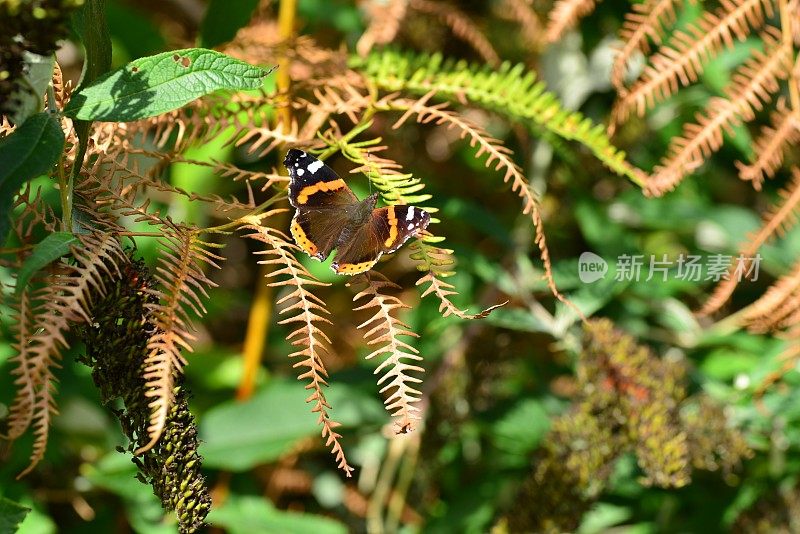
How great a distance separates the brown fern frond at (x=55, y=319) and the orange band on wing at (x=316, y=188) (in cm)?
21

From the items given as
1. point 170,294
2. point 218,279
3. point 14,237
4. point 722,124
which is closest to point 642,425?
point 722,124

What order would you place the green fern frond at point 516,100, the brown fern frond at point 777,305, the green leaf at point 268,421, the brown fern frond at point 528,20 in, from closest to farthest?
the green fern frond at point 516,100 < the brown fern frond at point 777,305 < the green leaf at point 268,421 < the brown fern frond at point 528,20

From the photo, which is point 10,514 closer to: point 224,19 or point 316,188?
point 316,188

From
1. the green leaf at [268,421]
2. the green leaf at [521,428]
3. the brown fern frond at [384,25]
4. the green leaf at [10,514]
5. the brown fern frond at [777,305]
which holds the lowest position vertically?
the green leaf at [268,421]

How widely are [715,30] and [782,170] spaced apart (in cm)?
65

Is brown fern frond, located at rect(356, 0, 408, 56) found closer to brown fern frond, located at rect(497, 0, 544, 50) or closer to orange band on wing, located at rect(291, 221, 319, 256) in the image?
brown fern frond, located at rect(497, 0, 544, 50)

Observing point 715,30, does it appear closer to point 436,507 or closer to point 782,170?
point 782,170

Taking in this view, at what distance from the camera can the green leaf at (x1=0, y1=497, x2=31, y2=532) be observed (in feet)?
2.49

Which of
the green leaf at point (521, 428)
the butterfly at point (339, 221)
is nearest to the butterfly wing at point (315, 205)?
the butterfly at point (339, 221)

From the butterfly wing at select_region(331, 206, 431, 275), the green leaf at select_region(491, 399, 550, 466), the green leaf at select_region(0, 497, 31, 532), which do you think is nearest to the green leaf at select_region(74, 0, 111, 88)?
the butterfly wing at select_region(331, 206, 431, 275)

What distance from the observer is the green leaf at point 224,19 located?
3.43 ft

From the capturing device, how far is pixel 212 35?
105 centimetres

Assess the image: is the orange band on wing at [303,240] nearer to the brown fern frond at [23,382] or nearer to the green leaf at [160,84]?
the green leaf at [160,84]

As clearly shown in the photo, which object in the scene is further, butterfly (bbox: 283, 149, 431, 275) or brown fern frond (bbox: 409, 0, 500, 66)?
brown fern frond (bbox: 409, 0, 500, 66)
